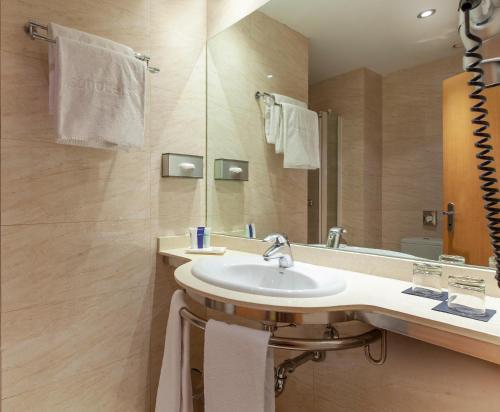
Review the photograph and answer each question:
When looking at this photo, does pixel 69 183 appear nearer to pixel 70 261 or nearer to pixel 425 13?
pixel 70 261

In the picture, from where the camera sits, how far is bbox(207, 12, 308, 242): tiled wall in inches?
56.0

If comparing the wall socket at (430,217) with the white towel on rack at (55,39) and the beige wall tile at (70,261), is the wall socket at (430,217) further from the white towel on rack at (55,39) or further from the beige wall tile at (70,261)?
the white towel on rack at (55,39)

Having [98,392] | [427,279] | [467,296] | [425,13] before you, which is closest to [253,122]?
[425,13]

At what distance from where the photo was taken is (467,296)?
0.78 meters

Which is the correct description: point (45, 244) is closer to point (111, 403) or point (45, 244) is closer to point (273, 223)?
point (111, 403)

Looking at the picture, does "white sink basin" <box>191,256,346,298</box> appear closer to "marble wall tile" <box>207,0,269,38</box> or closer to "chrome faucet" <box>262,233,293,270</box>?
"chrome faucet" <box>262,233,293,270</box>

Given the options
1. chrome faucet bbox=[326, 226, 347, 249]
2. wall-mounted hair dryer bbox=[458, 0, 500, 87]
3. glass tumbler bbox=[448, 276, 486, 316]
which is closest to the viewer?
wall-mounted hair dryer bbox=[458, 0, 500, 87]

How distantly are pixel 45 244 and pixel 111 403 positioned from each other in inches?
28.9

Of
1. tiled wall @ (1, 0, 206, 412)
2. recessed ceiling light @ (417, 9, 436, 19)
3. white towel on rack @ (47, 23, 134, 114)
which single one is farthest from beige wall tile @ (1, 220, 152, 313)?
recessed ceiling light @ (417, 9, 436, 19)

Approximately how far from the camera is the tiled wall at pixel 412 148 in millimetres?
1009

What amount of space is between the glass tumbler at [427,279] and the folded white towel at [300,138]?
0.55 metres

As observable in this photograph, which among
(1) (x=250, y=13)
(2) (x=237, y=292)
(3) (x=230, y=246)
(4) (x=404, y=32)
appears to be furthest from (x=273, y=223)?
(1) (x=250, y=13)

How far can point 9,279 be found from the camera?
1131 mm

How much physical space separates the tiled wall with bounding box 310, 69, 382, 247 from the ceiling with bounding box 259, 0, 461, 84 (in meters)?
0.06
